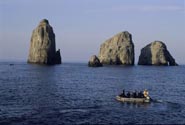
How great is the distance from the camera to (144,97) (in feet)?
229

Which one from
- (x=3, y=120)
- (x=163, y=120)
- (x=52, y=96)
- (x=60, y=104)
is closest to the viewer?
→ (x=3, y=120)

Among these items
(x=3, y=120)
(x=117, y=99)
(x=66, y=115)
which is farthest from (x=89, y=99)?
(x=3, y=120)

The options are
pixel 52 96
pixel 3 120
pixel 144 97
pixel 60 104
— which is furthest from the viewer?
pixel 52 96

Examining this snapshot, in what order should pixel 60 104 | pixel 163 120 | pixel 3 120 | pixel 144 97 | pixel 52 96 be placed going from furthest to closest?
pixel 52 96 < pixel 144 97 < pixel 60 104 < pixel 163 120 < pixel 3 120

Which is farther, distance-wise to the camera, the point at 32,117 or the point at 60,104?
the point at 60,104

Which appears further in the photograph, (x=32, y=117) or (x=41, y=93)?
(x=41, y=93)

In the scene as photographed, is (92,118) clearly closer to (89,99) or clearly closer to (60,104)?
(60,104)

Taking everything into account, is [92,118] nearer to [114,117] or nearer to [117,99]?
[114,117]

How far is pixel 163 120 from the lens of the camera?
170 feet

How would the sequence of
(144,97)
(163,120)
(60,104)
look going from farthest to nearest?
(144,97)
(60,104)
(163,120)

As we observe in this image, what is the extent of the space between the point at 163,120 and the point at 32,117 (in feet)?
54.3

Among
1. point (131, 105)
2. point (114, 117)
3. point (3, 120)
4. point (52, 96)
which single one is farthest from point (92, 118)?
point (52, 96)

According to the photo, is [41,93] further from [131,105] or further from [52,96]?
[131,105]

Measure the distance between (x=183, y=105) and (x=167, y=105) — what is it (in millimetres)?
2806
